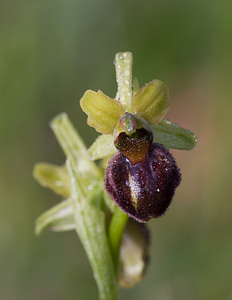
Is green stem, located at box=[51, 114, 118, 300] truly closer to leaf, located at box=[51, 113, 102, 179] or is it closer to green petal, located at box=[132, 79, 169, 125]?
leaf, located at box=[51, 113, 102, 179]

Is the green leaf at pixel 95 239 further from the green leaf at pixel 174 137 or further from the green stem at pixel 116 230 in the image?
the green leaf at pixel 174 137

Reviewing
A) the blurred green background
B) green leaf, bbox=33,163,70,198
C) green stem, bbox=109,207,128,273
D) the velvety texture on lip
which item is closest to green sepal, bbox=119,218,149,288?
green stem, bbox=109,207,128,273

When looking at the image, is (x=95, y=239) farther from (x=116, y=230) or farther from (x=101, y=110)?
(x=101, y=110)

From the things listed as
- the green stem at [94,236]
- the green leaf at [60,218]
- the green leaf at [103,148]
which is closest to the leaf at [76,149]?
the green stem at [94,236]

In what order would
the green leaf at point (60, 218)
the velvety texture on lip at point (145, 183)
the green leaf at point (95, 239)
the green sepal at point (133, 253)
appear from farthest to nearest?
the green leaf at point (60, 218) → the green sepal at point (133, 253) → the green leaf at point (95, 239) → the velvety texture on lip at point (145, 183)

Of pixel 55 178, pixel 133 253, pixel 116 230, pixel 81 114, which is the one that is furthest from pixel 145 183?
pixel 81 114

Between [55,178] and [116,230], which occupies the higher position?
[55,178]
